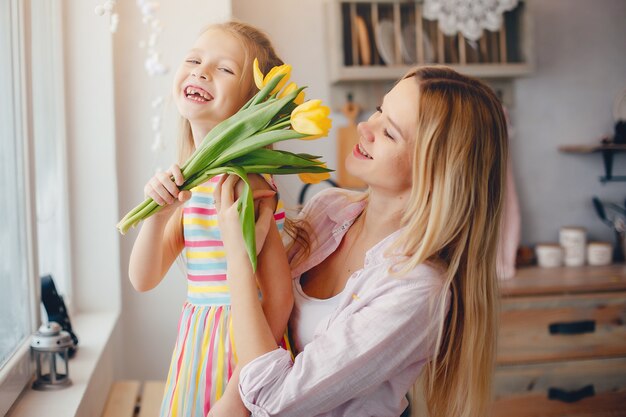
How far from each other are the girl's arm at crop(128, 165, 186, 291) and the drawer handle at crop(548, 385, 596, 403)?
2.01 m

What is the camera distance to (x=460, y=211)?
3.80ft

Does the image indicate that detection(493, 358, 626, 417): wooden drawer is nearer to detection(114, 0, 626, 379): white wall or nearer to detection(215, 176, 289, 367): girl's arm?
detection(114, 0, 626, 379): white wall

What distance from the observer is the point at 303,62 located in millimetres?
3070

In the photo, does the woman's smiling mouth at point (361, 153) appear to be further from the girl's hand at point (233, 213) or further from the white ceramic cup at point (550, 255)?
the white ceramic cup at point (550, 255)

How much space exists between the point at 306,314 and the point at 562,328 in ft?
6.07

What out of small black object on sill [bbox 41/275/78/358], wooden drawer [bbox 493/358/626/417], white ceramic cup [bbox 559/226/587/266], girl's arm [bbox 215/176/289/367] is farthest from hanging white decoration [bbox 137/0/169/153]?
white ceramic cup [bbox 559/226/587/266]

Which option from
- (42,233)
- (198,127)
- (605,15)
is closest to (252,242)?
(198,127)

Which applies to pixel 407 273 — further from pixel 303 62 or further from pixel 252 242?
pixel 303 62

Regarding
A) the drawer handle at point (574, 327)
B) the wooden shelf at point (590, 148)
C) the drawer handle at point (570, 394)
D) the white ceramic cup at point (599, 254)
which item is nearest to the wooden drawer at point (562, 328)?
the drawer handle at point (574, 327)

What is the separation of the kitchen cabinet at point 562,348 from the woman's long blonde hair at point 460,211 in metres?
1.53

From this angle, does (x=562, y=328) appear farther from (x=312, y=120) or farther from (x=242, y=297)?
(x=312, y=120)

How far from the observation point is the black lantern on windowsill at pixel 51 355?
1515 millimetres

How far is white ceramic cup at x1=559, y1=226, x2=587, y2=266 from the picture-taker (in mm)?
3230

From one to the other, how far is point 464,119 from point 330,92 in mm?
1962
